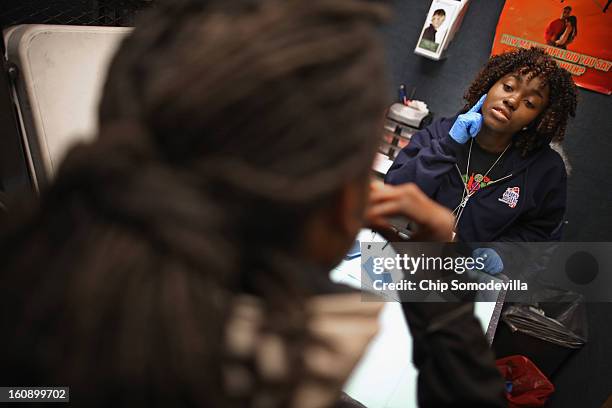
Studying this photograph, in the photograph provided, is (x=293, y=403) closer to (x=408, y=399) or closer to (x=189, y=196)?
(x=189, y=196)

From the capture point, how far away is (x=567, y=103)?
57.8 inches

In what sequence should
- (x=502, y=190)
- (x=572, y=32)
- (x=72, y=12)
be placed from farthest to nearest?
1. (x=572, y=32)
2. (x=502, y=190)
3. (x=72, y=12)

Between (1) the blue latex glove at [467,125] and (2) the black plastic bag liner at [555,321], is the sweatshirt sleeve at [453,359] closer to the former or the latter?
(1) the blue latex glove at [467,125]

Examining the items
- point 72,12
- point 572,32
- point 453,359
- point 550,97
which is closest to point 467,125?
point 550,97

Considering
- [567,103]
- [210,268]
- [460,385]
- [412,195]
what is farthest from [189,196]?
[567,103]

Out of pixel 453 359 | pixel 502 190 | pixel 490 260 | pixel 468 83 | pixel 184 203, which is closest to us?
pixel 184 203

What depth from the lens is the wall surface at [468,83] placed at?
2055 millimetres

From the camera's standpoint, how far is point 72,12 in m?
0.91

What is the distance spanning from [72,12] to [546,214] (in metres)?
1.87

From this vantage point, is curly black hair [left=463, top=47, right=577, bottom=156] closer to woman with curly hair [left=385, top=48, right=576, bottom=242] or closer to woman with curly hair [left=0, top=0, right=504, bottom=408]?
woman with curly hair [left=385, top=48, right=576, bottom=242]

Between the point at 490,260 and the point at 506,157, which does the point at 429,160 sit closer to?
the point at 506,157

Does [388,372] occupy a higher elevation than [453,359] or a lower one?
lower

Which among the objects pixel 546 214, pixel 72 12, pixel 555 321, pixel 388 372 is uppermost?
pixel 72 12

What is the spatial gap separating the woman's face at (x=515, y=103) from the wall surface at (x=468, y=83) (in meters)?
0.88
